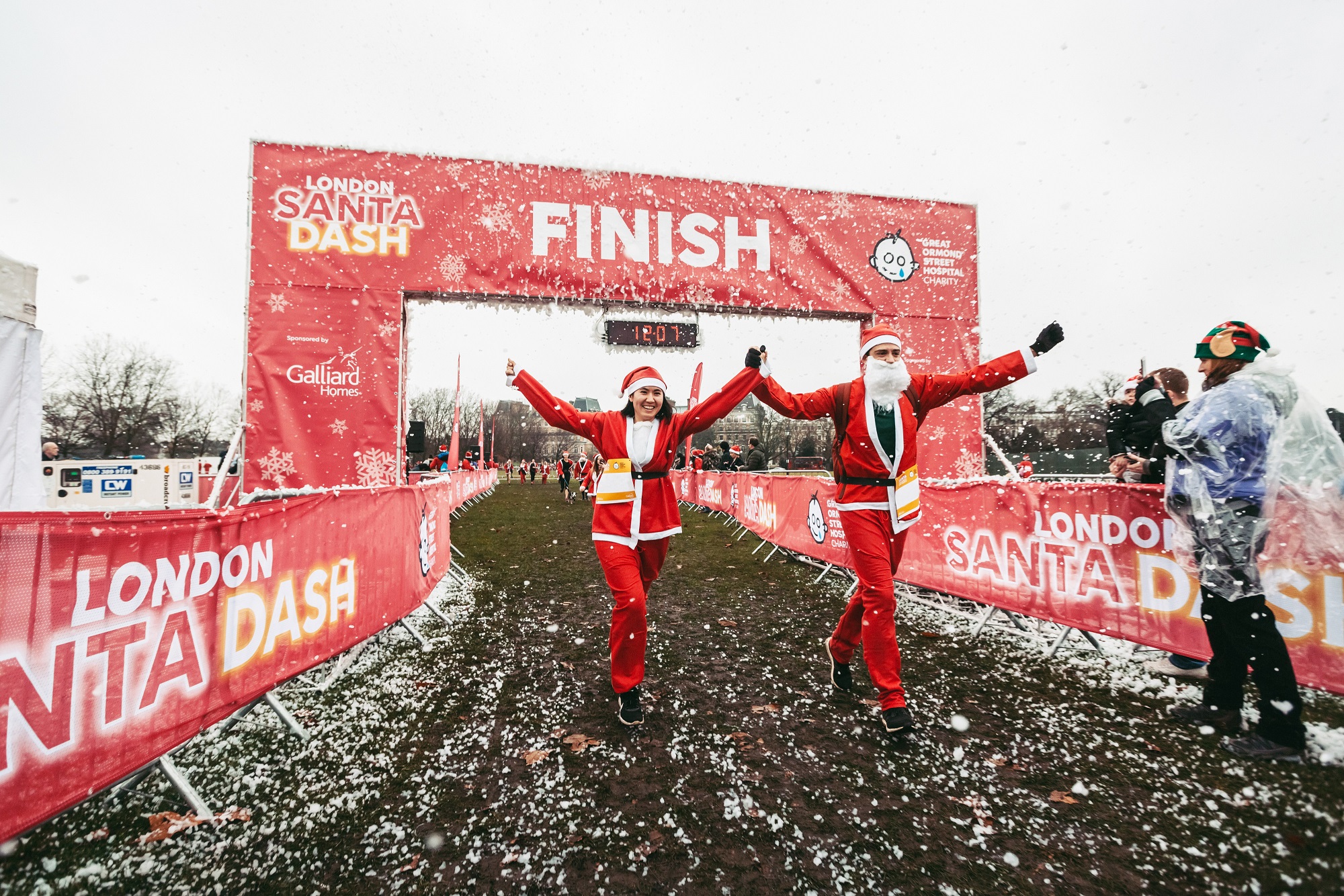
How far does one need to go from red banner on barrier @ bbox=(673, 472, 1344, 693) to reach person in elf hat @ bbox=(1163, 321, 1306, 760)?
0.34m

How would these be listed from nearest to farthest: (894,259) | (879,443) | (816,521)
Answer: (879,443) → (816,521) → (894,259)

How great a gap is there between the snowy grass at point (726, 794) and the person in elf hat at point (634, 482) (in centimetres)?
46

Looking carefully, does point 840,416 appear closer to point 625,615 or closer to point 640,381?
point 640,381

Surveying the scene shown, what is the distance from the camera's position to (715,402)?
3.79 m


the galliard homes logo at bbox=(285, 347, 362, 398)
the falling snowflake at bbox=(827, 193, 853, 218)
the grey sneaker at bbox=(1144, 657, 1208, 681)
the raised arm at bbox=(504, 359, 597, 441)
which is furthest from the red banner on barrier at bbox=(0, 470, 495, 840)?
the falling snowflake at bbox=(827, 193, 853, 218)

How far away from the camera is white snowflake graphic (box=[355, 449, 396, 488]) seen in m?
7.39

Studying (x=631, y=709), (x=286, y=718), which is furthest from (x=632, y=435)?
(x=286, y=718)

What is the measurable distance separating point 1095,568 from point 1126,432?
46.1 inches

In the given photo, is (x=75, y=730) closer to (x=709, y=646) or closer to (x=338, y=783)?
(x=338, y=783)

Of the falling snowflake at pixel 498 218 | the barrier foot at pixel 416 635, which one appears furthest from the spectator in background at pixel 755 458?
the barrier foot at pixel 416 635

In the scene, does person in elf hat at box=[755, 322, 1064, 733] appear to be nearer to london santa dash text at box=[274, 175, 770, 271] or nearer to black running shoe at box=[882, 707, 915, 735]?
black running shoe at box=[882, 707, 915, 735]

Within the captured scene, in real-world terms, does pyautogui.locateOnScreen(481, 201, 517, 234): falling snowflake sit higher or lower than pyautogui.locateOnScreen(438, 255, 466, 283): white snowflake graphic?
higher

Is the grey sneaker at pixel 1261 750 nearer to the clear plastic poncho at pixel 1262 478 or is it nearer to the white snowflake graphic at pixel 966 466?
the clear plastic poncho at pixel 1262 478

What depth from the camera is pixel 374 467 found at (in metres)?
7.43
